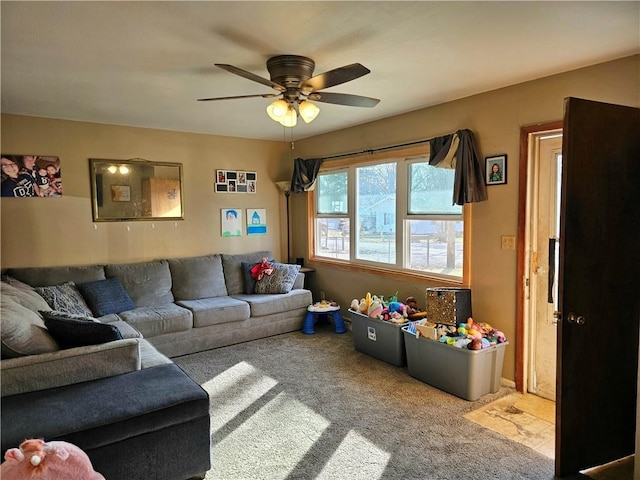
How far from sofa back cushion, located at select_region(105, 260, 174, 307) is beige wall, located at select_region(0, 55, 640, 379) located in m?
0.27

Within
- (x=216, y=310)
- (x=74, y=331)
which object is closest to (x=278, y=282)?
(x=216, y=310)

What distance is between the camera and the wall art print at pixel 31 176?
155 inches

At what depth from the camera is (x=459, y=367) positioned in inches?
122

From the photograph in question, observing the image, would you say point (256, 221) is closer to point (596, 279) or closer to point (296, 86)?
point (296, 86)

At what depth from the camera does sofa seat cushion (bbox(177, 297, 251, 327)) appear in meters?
4.18

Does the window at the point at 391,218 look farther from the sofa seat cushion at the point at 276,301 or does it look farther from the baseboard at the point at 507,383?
the baseboard at the point at 507,383

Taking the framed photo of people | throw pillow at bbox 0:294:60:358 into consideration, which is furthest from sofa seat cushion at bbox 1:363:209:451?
the framed photo of people

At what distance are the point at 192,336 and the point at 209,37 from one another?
114 inches

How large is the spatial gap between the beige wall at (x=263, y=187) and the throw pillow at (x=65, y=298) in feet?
1.90

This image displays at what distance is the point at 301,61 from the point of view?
2.59 m

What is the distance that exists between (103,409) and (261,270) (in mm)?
3041

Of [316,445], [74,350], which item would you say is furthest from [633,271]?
[74,350]

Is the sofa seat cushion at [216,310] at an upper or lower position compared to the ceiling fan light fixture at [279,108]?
lower

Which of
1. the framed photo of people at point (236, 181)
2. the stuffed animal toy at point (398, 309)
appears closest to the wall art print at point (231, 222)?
the framed photo of people at point (236, 181)
